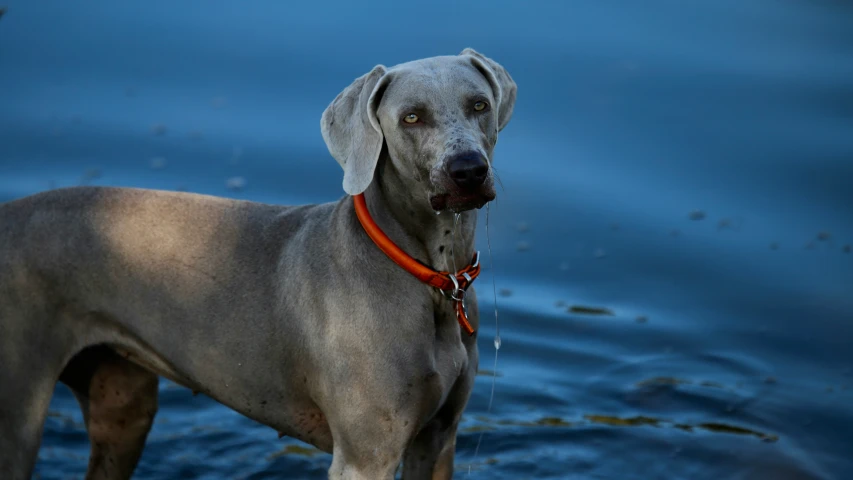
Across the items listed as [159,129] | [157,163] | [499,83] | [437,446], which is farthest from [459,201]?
[159,129]

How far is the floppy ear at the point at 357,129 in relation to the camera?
3852mm

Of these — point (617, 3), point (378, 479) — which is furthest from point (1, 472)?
point (617, 3)

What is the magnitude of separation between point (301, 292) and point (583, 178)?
332 cm

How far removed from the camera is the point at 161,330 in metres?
4.25

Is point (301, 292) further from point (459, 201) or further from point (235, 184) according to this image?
point (235, 184)

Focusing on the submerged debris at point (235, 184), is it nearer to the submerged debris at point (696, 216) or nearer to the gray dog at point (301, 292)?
the submerged debris at point (696, 216)

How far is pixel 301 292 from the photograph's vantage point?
411cm

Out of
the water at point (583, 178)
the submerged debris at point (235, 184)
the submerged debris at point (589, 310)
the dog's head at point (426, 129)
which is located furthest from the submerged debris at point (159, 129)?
the dog's head at point (426, 129)

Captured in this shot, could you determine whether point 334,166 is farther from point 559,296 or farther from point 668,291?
point 668,291

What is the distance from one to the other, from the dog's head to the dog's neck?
0.20 ft

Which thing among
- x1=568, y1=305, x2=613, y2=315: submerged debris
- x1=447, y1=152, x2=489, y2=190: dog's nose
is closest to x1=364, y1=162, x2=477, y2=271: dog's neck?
x1=447, y1=152, x2=489, y2=190: dog's nose

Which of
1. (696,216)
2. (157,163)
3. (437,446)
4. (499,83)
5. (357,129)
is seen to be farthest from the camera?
(157,163)

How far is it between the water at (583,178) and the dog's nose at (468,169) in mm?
2134

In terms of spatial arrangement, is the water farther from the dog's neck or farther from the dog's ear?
the dog's ear
